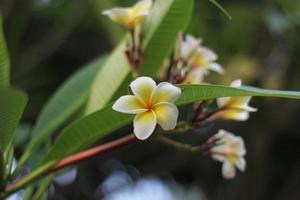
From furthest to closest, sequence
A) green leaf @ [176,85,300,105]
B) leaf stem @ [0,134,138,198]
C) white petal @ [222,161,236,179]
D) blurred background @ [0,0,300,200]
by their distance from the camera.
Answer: blurred background @ [0,0,300,200] → white petal @ [222,161,236,179] → leaf stem @ [0,134,138,198] → green leaf @ [176,85,300,105]

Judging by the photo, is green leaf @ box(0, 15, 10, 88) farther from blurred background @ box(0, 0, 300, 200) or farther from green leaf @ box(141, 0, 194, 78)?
blurred background @ box(0, 0, 300, 200)

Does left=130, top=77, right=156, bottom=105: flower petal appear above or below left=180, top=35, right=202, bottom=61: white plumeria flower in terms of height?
above

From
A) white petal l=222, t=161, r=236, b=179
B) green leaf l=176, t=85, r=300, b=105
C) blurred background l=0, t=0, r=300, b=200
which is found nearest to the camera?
green leaf l=176, t=85, r=300, b=105

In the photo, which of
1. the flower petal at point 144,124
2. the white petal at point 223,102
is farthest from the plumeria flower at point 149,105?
the white petal at point 223,102

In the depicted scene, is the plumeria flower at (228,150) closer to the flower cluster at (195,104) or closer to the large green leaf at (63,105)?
the flower cluster at (195,104)

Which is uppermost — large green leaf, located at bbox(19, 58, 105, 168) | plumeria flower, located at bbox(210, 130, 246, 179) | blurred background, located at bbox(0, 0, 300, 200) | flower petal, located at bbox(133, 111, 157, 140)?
flower petal, located at bbox(133, 111, 157, 140)

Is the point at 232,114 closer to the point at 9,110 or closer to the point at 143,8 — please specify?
the point at 143,8

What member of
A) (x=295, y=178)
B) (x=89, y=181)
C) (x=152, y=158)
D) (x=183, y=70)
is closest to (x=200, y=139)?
(x=152, y=158)

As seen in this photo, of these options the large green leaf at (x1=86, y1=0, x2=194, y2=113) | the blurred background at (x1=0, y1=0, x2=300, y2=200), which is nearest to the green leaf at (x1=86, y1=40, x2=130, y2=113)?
the large green leaf at (x1=86, y1=0, x2=194, y2=113)

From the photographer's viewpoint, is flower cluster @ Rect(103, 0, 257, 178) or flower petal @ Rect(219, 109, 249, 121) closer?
flower cluster @ Rect(103, 0, 257, 178)
